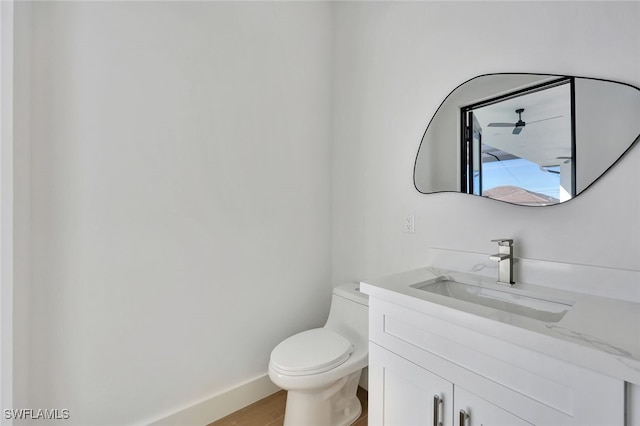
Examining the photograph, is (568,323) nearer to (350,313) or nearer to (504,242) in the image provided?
(504,242)

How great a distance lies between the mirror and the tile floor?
132 centimetres

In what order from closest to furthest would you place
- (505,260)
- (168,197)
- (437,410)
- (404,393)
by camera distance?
1. (437,410)
2. (404,393)
3. (505,260)
4. (168,197)

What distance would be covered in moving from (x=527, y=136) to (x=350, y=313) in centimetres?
125

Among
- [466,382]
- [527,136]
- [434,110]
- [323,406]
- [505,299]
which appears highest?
[434,110]

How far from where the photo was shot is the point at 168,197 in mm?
1443

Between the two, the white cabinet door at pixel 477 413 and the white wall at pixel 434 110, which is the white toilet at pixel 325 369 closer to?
the white wall at pixel 434 110

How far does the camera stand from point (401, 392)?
100cm

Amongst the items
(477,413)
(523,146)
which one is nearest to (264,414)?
Result: (477,413)

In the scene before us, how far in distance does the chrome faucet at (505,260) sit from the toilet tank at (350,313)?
70cm

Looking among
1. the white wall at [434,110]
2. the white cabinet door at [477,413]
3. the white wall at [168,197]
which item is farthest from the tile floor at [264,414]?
the white cabinet door at [477,413]

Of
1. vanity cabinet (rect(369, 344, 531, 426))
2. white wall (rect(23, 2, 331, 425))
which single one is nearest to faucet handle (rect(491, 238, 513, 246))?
vanity cabinet (rect(369, 344, 531, 426))

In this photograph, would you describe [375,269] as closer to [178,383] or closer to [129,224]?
[178,383]

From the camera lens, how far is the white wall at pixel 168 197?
1.18 meters
